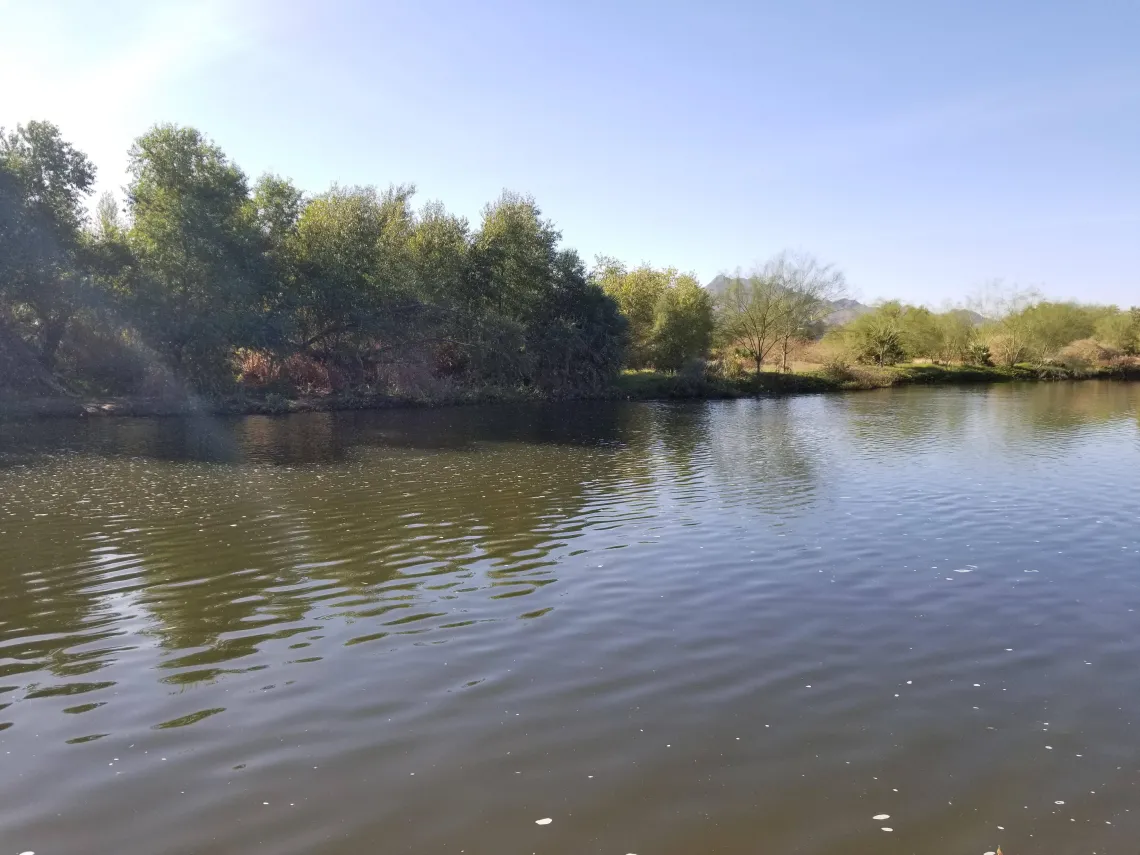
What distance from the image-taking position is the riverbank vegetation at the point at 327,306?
38062 mm

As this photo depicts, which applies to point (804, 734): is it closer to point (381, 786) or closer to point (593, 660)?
point (593, 660)

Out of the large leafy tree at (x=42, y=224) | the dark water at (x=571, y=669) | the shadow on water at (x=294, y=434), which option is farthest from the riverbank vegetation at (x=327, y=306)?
the dark water at (x=571, y=669)

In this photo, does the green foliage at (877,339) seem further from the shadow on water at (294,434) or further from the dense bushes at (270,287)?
the shadow on water at (294,434)

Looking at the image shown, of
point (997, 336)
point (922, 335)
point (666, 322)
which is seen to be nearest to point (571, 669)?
point (666, 322)

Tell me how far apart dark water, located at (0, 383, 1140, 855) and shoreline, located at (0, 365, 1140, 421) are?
21.0 metres

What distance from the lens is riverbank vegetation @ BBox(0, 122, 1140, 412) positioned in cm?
3806

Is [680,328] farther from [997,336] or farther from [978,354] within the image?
[997,336]

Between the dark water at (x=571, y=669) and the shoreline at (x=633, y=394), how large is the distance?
21.0 metres

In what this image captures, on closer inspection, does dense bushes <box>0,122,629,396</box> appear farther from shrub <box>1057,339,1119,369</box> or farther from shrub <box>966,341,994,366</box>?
shrub <box>1057,339,1119,369</box>

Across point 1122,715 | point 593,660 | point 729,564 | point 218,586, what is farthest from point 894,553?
point 218,586

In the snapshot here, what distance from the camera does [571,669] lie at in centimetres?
827

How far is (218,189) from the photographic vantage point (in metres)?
39.2

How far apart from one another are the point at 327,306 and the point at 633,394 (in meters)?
23.3

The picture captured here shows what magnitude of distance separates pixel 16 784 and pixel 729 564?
9.52m
